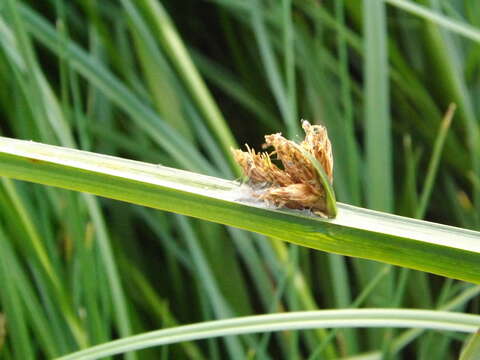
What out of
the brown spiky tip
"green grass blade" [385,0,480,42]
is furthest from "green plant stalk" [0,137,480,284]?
"green grass blade" [385,0,480,42]

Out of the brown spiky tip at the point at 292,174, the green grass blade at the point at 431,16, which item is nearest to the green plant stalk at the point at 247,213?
the brown spiky tip at the point at 292,174

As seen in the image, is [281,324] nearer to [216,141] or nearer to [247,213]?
[247,213]

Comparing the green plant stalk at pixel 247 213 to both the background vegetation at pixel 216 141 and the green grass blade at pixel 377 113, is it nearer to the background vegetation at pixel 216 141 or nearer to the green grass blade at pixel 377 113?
the background vegetation at pixel 216 141

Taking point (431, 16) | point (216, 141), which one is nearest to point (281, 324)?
point (431, 16)

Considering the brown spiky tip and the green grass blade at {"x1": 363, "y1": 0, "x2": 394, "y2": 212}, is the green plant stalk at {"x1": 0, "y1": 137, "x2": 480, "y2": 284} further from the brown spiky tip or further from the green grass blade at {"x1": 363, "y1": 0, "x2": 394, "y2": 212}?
the green grass blade at {"x1": 363, "y1": 0, "x2": 394, "y2": 212}

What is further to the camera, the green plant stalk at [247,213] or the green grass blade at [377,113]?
the green grass blade at [377,113]

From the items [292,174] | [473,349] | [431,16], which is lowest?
[473,349]
